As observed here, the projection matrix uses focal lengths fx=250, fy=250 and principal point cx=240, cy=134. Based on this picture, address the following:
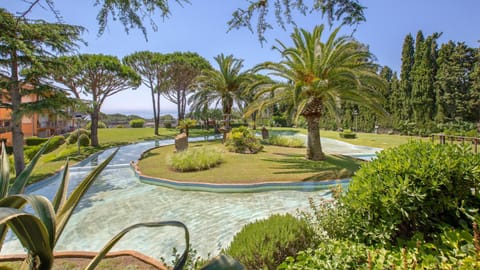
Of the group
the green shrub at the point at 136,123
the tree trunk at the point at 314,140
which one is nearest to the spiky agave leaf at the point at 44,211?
the tree trunk at the point at 314,140

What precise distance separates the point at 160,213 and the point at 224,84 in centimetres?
1585

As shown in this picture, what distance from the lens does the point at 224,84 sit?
67.4 feet

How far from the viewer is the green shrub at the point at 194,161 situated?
32.9 feet

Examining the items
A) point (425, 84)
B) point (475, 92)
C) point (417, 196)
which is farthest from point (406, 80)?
point (417, 196)

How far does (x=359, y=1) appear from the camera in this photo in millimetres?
3047

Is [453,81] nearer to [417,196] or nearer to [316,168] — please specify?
[316,168]

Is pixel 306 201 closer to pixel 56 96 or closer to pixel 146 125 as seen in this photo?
pixel 56 96

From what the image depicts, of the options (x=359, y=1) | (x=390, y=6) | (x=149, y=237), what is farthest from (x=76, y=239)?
(x=390, y=6)

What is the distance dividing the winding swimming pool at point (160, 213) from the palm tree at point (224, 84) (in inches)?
510

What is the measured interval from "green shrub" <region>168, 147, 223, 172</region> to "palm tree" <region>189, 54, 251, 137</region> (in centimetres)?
908

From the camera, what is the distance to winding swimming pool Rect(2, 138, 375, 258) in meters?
4.44

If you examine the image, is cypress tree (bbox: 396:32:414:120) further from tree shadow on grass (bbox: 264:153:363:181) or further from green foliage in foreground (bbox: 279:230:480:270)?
green foliage in foreground (bbox: 279:230:480:270)

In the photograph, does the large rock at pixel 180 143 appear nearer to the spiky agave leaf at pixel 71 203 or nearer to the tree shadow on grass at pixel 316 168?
the tree shadow on grass at pixel 316 168

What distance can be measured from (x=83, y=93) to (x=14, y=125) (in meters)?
8.54
